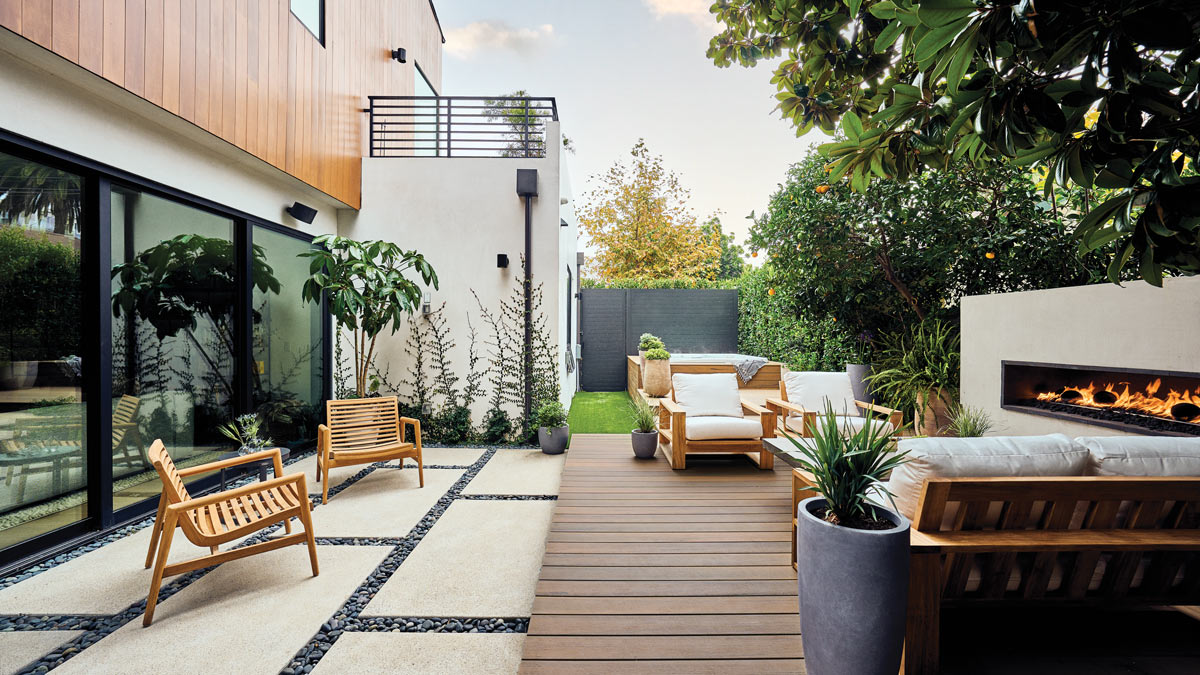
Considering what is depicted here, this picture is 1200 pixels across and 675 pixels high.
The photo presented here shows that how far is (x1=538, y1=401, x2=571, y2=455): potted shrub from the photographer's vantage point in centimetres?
573

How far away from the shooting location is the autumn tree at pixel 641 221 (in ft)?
54.6

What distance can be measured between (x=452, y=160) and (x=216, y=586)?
196 inches

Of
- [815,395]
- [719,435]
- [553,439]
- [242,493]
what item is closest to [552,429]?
[553,439]

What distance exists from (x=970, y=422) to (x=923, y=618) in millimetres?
3488

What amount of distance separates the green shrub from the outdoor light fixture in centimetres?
328

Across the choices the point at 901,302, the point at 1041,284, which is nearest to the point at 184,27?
the point at 901,302

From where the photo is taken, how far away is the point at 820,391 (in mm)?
4957

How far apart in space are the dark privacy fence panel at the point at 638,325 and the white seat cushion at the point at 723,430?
6.90 meters

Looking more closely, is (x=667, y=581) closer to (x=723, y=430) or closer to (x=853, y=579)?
(x=853, y=579)

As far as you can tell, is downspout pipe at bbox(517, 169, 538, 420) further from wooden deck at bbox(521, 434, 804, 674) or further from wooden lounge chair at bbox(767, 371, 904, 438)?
wooden lounge chair at bbox(767, 371, 904, 438)

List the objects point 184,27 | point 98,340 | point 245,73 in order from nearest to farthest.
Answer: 1. point 98,340
2. point 184,27
3. point 245,73

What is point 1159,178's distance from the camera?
97 centimetres

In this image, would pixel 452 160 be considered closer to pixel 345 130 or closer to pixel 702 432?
pixel 345 130

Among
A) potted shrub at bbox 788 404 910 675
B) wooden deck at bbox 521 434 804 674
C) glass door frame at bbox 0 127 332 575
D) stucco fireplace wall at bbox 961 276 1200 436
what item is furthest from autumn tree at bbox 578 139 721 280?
potted shrub at bbox 788 404 910 675
